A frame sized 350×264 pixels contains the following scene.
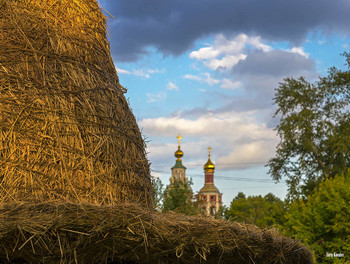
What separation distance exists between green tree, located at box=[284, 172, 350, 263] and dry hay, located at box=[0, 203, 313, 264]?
73.0 ft

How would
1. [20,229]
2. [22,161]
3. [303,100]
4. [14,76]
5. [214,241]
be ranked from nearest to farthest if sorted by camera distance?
[20,229], [214,241], [22,161], [14,76], [303,100]

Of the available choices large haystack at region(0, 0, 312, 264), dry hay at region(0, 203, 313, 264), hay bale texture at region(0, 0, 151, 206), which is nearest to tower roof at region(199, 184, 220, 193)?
large haystack at region(0, 0, 312, 264)

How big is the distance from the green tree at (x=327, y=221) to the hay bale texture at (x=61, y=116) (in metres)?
21.7

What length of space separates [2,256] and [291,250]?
330 centimetres

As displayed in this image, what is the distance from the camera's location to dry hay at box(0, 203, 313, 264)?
15.3 ft

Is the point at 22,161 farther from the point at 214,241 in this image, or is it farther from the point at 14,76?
the point at 214,241

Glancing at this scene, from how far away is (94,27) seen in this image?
7430 mm

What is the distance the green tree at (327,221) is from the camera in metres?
27.3

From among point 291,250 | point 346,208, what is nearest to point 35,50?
point 291,250

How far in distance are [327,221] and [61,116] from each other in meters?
25.5

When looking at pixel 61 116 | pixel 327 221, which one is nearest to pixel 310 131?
pixel 327 221

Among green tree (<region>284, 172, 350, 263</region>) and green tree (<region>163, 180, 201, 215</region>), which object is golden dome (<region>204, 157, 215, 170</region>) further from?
green tree (<region>163, 180, 201, 215</region>)

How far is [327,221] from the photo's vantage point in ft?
95.5
